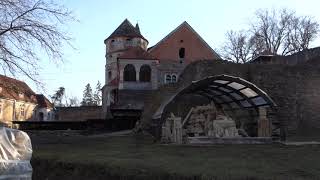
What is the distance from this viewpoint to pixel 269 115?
935 inches

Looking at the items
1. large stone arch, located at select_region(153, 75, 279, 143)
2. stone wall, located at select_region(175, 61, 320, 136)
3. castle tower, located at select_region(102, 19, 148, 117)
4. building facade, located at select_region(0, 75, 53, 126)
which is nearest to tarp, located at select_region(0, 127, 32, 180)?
large stone arch, located at select_region(153, 75, 279, 143)

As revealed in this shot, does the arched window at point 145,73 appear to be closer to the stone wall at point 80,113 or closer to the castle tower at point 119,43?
the castle tower at point 119,43

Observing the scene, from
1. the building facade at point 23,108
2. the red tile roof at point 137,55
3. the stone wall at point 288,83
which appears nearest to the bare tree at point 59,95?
the building facade at point 23,108

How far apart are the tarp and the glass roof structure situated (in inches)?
530

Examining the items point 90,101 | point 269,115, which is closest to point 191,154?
point 269,115

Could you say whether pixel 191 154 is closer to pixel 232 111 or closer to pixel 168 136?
pixel 168 136

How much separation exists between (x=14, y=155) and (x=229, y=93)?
665 inches

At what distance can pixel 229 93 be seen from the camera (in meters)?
25.1

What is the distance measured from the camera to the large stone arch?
74.7ft

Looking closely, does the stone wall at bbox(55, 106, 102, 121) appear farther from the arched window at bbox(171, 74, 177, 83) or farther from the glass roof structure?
the glass roof structure

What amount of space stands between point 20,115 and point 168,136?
61.4 metres

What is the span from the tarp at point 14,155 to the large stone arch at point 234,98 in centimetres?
1340

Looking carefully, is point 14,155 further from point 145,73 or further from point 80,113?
point 80,113

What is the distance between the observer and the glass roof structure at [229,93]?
74.4 ft
